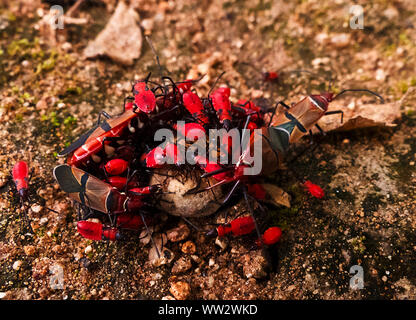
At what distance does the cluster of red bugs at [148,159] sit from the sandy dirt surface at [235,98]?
21 cm

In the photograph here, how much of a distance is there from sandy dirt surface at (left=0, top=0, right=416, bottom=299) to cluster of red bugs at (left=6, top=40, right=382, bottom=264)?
21cm

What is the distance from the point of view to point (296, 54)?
5.53 meters

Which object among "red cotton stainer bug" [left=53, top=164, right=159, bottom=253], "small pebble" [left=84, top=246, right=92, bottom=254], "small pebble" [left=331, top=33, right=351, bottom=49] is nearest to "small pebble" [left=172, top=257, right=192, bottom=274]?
"red cotton stainer bug" [left=53, top=164, right=159, bottom=253]

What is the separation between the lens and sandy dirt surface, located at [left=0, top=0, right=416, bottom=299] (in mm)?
3561

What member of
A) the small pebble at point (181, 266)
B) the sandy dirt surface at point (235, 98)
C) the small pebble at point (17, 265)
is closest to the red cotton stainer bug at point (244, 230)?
the sandy dirt surface at point (235, 98)

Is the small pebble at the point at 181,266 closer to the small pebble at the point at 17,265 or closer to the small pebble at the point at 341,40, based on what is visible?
the small pebble at the point at 17,265

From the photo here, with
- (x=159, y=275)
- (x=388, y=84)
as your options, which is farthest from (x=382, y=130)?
(x=159, y=275)

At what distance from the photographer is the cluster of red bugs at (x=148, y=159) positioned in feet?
12.1

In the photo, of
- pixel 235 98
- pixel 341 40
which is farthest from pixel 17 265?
pixel 341 40

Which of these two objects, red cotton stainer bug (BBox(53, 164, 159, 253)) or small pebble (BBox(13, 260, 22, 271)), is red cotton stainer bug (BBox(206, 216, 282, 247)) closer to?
red cotton stainer bug (BBox(53, 164, 159, 253))

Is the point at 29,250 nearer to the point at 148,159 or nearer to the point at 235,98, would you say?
the point at 148,159

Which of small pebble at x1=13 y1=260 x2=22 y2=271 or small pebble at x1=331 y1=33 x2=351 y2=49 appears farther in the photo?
small pebble at x1=331 y1=33 x2=351 y2=49

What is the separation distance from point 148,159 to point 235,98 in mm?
1943
